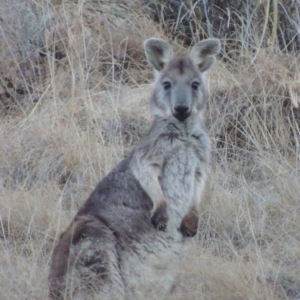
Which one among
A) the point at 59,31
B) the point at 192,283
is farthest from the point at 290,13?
the point at 192,283

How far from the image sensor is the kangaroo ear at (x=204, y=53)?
5.61 meters

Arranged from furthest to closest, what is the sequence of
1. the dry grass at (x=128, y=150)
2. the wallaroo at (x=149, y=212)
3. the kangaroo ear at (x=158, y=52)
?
the kangaroo ear at (x=158, y=52) < the dry grass at (x=128, y=150) < the wallaroo at (x=149, y=212)

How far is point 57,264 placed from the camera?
4.65m

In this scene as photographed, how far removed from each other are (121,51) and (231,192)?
2.30m

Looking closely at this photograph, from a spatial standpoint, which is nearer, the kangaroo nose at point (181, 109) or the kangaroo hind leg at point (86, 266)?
the kangaroo hind leg at point (86, 266)

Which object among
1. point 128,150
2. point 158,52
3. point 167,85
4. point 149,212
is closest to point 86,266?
point 149,212

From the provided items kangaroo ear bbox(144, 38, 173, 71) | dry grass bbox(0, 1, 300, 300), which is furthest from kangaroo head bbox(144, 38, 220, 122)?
dry grass bbox(0, 1, 300, 300)

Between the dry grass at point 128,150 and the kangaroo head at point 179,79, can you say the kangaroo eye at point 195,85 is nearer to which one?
the kangaroo head at point 179,79

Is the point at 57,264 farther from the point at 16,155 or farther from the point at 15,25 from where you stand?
the point at 15,25

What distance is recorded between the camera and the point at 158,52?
5652mm

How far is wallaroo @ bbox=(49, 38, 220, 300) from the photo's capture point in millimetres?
4668

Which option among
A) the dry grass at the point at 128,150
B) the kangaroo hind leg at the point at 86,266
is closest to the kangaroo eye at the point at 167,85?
the dry grass at the point at 128,150

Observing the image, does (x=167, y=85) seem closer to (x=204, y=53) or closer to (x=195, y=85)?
(x=195, y=85)

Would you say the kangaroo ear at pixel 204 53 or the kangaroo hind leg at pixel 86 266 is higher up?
the kangaroo ear at pixel 204 53
